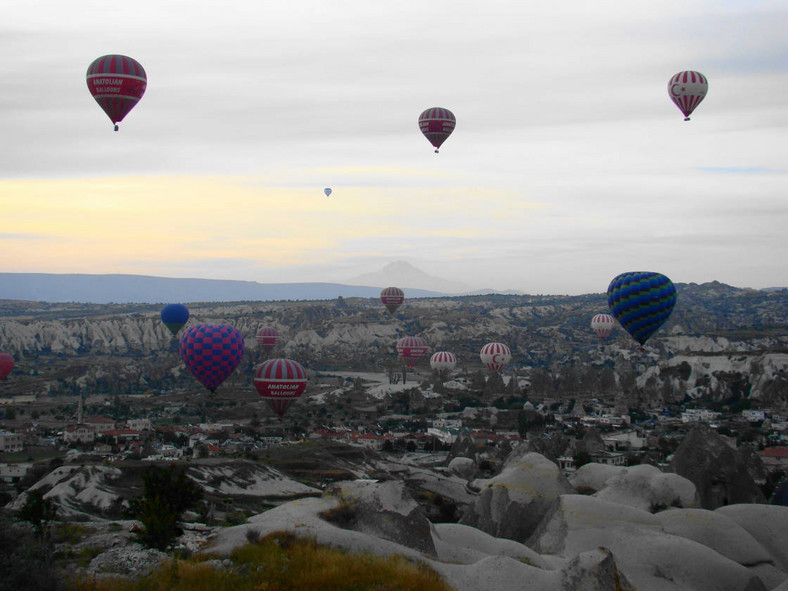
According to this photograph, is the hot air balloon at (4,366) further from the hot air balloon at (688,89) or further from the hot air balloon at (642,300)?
the hot air balloon at (688,89)

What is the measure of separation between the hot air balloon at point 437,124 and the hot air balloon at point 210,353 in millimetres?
17693

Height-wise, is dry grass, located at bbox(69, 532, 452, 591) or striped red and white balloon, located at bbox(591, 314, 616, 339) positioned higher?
striped red and white balloon, located at bbox(591, 314, 616, 339)

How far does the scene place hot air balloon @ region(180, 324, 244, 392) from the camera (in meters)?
41.0

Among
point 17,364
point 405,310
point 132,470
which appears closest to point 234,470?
point 132,470

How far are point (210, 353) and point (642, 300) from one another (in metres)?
18.9

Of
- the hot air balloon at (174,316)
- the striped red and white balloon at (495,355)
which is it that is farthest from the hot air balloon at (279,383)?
the striped red and white balloon at (495,355)

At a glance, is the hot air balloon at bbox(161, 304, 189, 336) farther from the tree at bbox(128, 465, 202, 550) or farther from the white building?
the tree at bbox(128, 465, 202, 550)

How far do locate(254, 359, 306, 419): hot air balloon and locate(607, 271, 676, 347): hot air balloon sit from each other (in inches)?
596

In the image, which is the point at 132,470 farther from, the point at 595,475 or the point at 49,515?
the point at 595,475

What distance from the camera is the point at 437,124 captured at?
52594mm

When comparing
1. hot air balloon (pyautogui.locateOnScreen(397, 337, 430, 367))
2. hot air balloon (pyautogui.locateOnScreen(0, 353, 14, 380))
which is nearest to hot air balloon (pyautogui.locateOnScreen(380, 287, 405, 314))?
hot air balloon (pyautogui.locateOnScreen(397, 337, 430, 367))

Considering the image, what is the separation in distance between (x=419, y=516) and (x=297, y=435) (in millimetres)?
49641

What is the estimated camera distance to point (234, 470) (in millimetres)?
44469

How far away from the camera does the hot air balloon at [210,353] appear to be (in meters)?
41.0
